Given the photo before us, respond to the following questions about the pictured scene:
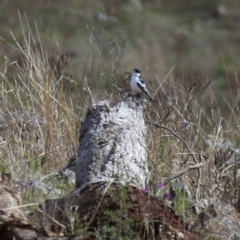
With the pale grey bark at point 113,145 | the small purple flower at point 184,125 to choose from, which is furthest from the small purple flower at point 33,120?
the pale grey bark at point 113,145

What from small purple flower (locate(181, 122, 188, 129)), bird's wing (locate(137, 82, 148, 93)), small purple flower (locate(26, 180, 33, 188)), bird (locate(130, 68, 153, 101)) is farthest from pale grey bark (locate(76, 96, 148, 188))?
small purple flower (locate(181, 122, 188, 129))

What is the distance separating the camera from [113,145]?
528cm

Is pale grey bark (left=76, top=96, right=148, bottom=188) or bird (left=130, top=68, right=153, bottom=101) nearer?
pale grey bark (left=76, top=96, right=148, bottom=188)

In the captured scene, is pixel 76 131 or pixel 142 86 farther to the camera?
pixel 76 131

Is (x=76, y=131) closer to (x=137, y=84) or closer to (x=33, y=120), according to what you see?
(x=33, y=120)

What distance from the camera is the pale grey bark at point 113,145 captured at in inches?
205

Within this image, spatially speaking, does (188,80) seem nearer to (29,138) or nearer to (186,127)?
(186,127)

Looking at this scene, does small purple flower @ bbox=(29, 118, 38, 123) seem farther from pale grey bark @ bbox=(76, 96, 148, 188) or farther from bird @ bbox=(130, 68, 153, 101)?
pale grey bark @ bbox=(76, 96, 148, 188)

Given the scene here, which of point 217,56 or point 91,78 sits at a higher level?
point 91,78

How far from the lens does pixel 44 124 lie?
677 centimetres

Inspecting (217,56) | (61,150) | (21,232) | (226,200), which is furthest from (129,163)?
(217,56)

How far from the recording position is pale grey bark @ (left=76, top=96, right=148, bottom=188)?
17.1ft

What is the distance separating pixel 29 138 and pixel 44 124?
0.17 m

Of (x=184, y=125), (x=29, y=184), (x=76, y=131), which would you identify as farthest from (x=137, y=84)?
(x=29, y=184)
